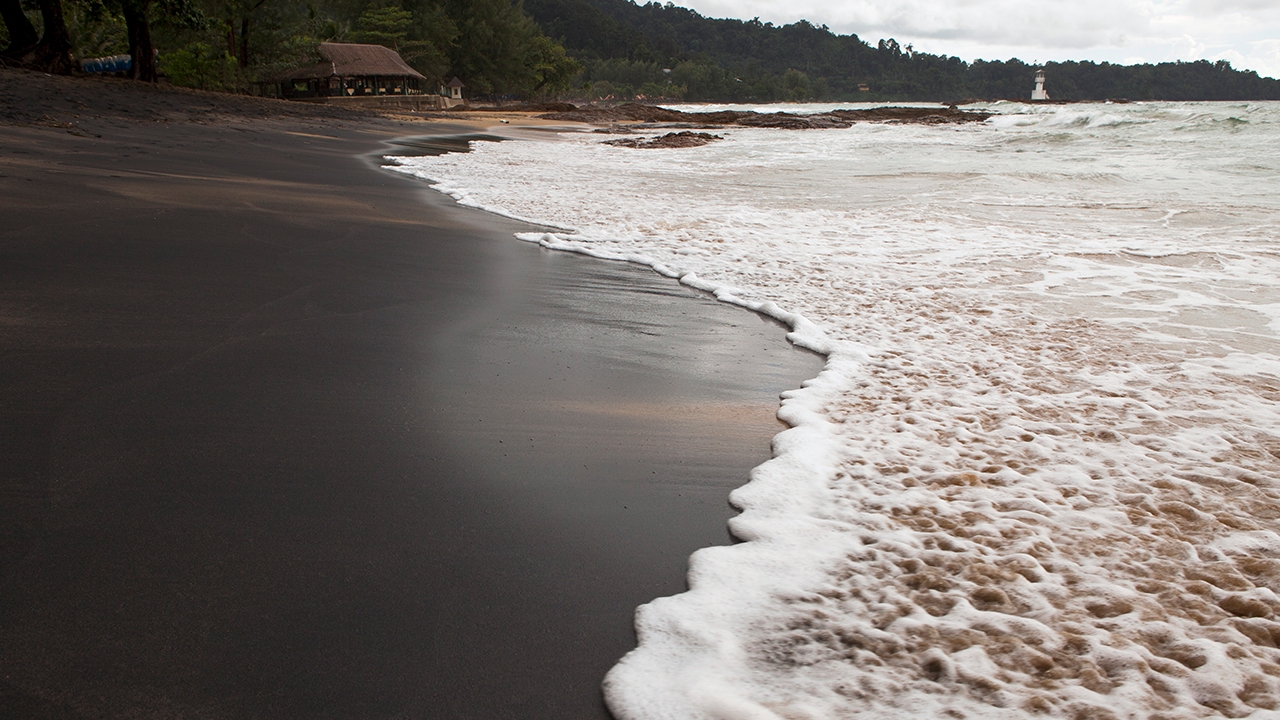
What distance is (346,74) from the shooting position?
42.3 metres

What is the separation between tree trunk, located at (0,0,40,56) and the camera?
18.0 m

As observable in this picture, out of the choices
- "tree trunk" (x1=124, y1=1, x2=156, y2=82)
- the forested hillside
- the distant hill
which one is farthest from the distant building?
the distant hill

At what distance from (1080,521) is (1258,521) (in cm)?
57

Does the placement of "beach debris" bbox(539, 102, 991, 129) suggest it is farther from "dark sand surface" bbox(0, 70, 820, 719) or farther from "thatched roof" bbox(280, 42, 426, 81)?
"dark sand surface" bbox(0, 70, 820, 719)

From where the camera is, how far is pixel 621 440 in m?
2.90

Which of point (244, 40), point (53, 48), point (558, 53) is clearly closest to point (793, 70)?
point (558, 53)

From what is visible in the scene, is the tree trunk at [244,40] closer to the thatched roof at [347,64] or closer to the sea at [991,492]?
the thatched roof at [347,64]

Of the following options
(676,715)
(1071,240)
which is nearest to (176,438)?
(676,715)

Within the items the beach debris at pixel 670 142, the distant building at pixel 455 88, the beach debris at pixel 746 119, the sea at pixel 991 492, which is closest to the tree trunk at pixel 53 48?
the beach debris at pixel 670 142

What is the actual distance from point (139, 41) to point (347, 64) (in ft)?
74.7

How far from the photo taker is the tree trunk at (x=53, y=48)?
17.8 metres

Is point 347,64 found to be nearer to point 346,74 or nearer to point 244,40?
point 346,74

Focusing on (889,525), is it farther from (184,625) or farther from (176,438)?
(176,438)

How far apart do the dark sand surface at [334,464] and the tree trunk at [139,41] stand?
20394mm
